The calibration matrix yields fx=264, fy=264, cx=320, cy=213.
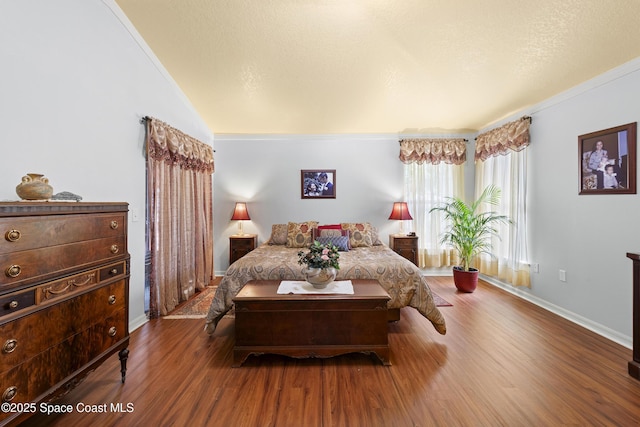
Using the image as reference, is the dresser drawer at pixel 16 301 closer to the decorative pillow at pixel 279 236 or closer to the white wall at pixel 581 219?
the decorative pillow at pixel 279 236

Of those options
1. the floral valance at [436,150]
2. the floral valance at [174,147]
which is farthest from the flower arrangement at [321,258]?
the floral valance at [436,150]

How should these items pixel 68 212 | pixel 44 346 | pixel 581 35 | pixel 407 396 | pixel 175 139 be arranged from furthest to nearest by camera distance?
pixel 175 139 < pixel 581 35 < pixel 407 396 < pixel 68 212 < pixel 44 346

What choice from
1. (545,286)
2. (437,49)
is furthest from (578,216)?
(437,49)

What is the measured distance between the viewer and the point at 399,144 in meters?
4.71

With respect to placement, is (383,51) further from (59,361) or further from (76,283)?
(59,361)

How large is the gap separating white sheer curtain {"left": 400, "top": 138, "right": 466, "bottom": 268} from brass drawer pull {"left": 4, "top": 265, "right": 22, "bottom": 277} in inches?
181

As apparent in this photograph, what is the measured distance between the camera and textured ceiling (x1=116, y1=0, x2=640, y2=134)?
2.27 meters

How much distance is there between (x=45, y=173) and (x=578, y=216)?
4.80 m

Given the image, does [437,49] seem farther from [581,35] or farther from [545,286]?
[545,286]

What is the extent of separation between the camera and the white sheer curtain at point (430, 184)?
459 centimetres

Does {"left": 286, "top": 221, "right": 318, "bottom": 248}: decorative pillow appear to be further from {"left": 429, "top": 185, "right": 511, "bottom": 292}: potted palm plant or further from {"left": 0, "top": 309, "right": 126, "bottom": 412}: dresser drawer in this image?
{"left": 0, "top": 309, "right": 126, "bottom": 412}: dresser drawer

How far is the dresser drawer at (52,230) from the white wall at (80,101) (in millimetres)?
535

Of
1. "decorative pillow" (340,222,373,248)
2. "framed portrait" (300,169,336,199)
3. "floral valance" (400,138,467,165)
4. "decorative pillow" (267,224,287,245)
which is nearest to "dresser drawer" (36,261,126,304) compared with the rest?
"decorative pillow" (267,224,287,245)

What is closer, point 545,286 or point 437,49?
point 437,49
